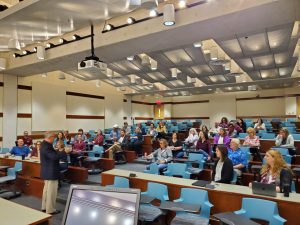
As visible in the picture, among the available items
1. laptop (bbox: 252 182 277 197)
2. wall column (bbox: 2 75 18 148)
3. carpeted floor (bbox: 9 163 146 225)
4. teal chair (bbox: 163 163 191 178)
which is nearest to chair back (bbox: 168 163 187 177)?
teal chair (bbox: 163 163 191 178)

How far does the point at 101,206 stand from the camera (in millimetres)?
1285

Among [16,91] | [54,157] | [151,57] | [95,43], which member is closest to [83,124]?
[16,91]

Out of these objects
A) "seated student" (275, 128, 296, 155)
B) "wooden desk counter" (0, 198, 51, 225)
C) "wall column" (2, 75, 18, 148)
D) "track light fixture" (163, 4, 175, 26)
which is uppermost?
"track light fixture" (163, 4, 175, 26)

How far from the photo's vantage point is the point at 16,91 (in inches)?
424

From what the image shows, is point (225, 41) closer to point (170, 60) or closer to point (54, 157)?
point (170, 60)

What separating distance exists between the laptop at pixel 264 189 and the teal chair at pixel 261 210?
0.23 metres

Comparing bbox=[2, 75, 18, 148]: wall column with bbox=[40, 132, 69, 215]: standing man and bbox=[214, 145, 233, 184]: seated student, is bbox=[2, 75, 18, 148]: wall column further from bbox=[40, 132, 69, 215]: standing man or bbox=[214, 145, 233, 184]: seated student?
bbox=[214, 145, 233, 184]: seated student

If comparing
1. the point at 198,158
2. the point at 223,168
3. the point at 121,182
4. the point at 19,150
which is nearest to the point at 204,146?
the point at 198,158

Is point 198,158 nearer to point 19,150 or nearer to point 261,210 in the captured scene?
point 261,210

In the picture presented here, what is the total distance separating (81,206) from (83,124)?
13493mm

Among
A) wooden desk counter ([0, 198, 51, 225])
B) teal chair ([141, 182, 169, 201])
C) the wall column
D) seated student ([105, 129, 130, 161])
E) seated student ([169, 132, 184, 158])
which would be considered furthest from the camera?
the wall column

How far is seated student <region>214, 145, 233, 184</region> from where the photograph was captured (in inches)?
162

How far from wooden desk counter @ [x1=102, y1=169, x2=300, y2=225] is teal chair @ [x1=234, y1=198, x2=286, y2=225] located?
17 centimetres

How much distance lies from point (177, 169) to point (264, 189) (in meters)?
2.20
